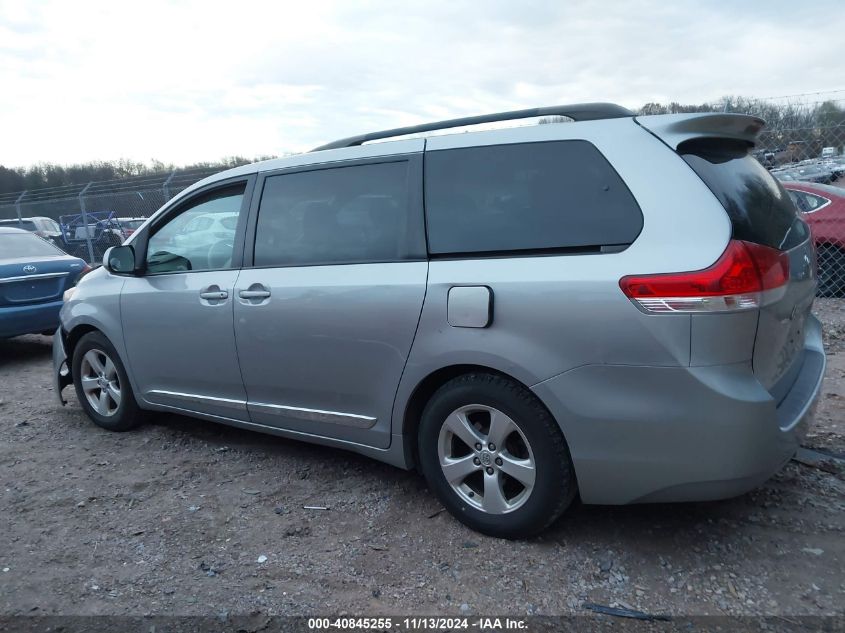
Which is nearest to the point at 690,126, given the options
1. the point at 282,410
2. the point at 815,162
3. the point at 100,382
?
the point at 282,410

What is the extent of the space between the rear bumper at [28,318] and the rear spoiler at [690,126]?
21.5 feet

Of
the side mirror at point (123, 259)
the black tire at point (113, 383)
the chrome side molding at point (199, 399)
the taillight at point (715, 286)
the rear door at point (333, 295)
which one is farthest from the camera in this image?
the black tire at point (113, 383)

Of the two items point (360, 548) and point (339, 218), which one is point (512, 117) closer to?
point (339, 218)

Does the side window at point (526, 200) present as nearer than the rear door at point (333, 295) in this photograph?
Yes

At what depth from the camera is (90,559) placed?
10.5 ft

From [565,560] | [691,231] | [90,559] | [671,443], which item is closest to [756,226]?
[691,231]

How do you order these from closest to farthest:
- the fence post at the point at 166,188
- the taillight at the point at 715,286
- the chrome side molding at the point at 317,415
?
1. the taillight at the point at 715,286
2. the chrome side molding at the point at 317,415
3. the fence post at the point at 166,188

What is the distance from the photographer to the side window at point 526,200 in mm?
2777

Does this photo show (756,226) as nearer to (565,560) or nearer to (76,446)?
(565,560)

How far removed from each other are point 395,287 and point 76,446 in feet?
9.19

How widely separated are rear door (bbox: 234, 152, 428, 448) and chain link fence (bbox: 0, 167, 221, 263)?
1084 centimetres

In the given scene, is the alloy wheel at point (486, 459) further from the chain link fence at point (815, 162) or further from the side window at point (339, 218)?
the chain link fence at point (815, 162)

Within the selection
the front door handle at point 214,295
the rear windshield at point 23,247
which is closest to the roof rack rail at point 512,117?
the front door handle at point 214,295

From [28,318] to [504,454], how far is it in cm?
615
